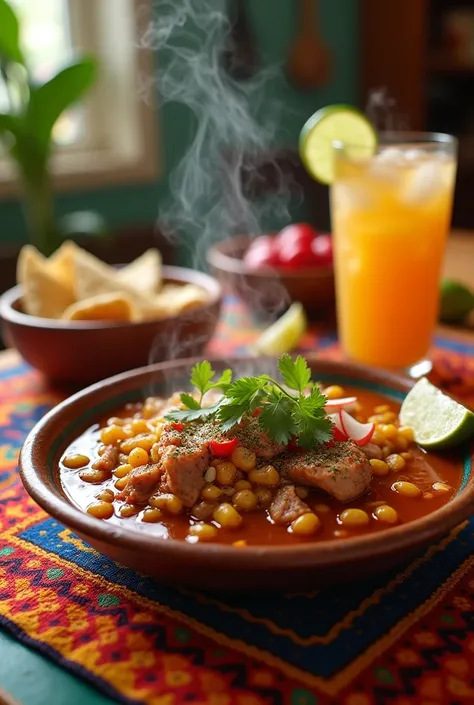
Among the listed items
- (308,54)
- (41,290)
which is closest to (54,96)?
(41,290)

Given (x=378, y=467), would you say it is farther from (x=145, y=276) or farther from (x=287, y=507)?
(x=145, y=276)

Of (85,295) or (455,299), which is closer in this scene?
(85,295)

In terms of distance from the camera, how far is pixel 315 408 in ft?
4.50

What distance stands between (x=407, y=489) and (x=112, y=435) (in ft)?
1.98

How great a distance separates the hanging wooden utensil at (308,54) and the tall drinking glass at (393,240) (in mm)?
4794

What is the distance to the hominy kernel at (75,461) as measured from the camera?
144cm

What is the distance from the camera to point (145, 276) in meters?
2.45

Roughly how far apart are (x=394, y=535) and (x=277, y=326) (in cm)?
131

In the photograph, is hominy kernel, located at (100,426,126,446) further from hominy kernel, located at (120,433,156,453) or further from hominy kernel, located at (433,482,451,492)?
hominy kernel, located at (433,482,451,492)

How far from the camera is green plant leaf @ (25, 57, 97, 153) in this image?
11.9 ft

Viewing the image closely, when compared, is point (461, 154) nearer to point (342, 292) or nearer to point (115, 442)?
point (342, 292)

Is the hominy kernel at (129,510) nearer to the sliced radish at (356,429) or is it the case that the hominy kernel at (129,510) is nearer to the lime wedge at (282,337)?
the sliced radish at (356,429)

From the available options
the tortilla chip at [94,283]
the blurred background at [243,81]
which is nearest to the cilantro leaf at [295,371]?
the tortilla chip at [94,283]

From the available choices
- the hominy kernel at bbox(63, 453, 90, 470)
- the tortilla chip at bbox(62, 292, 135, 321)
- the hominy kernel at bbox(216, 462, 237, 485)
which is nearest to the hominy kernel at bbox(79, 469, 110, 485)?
the hominy kernel at bbox(63, 453, 90, 470)
